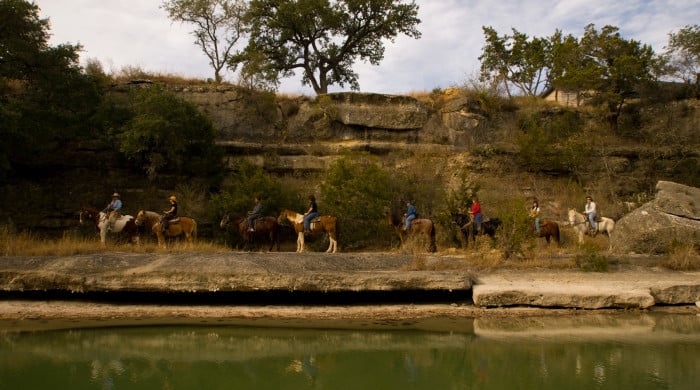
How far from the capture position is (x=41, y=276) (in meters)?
12.5

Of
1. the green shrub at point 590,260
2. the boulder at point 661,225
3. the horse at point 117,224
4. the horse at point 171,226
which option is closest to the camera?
the green shrub at point 590,260

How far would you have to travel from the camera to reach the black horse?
18844 mm

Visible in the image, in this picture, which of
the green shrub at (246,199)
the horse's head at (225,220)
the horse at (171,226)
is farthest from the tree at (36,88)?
the horse's head at (225,220)

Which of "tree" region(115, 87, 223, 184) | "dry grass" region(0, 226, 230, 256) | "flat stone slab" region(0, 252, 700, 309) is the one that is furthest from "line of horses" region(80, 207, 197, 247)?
"flat stone slab" region(0, 252, 700, 309)

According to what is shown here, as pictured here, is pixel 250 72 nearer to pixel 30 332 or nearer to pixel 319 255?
pixel 319 255

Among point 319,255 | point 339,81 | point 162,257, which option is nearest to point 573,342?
point 319,255

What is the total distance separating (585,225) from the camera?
2038 centimetres

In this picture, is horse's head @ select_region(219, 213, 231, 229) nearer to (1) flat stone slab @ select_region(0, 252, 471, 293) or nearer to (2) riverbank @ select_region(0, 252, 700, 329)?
(2) riverbank @ select_region(0, 252, 700, 329)

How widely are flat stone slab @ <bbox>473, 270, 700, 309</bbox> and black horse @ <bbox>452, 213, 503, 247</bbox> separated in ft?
17.4

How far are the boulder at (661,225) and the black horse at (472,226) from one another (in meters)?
3.74

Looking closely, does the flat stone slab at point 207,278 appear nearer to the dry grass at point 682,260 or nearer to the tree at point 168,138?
the dry grass at point 682,260

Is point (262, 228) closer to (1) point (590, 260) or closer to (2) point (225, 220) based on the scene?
(2) point (225, 220)

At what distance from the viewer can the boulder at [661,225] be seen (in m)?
16.2

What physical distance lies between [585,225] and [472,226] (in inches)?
187
